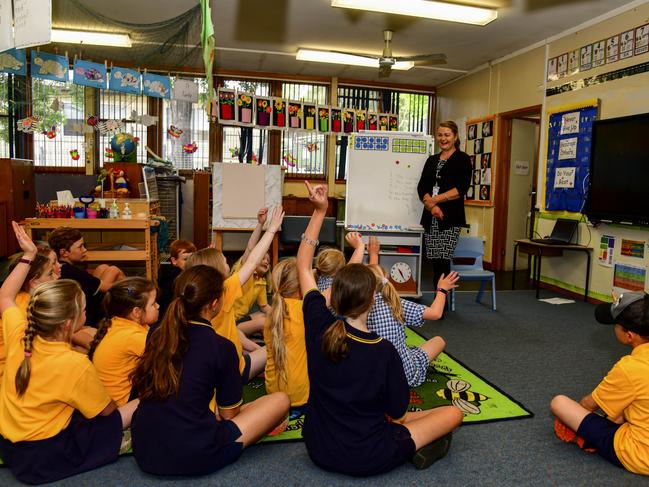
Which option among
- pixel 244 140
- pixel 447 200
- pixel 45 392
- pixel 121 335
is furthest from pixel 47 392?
pixel 244 140

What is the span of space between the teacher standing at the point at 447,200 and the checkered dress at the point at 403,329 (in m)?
1.89

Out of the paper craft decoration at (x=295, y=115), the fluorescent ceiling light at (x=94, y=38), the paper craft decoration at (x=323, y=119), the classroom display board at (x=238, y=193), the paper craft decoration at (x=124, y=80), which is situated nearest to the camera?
the fluorescent ceiling light at (x=94, y=38)

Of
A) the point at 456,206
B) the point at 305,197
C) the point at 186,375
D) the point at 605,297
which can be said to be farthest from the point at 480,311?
the point at 305,197

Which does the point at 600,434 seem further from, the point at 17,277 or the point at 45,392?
the point at 17,277

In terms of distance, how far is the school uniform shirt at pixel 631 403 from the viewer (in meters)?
1.82

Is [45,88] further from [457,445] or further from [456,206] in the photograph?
[457,445]

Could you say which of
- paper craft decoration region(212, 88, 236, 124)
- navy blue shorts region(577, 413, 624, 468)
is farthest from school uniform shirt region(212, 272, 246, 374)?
paper craft decoration region(212, 88, 236, 124)

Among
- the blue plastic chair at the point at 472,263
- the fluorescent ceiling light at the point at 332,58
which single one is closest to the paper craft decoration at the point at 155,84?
the fluorescent ceiling light at the point at 332,58

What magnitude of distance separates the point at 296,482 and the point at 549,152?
4867 millimetres

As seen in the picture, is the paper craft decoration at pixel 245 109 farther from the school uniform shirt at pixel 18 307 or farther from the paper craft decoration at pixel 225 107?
the school uniform shirt at pixel 18 307

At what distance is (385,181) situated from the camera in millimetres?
4914

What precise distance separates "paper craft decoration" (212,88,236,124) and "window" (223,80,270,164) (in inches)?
41.5

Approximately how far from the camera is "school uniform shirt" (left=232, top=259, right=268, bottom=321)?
318 cm

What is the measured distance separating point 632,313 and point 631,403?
330 mm
